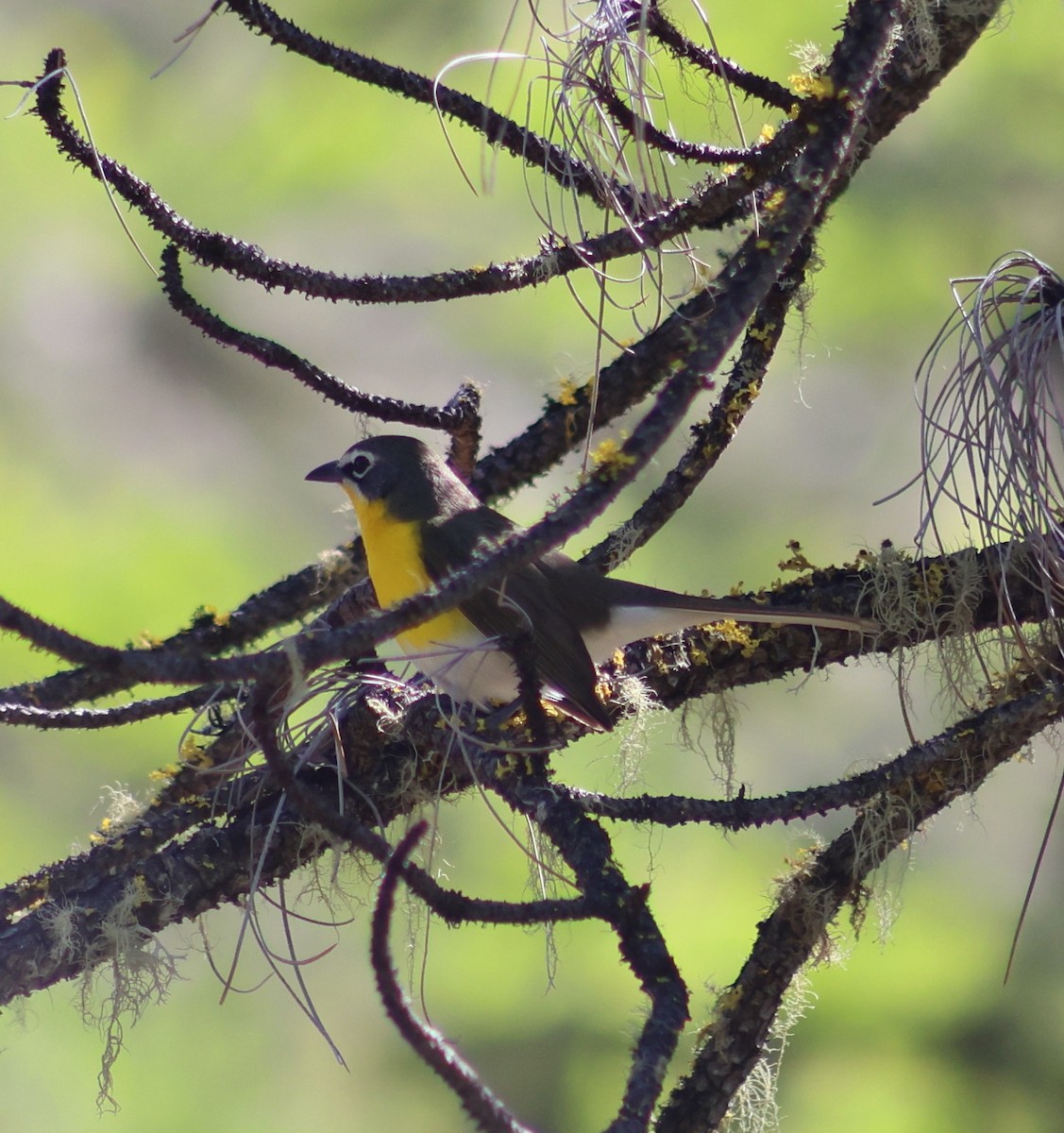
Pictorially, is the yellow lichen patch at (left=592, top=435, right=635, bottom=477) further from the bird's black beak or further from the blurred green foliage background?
the blurred green foliage background

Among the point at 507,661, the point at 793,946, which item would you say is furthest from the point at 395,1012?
the point at 507,661

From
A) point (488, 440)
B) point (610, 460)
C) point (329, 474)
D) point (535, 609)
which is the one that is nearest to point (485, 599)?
point (535, 609)

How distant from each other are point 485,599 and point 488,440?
5207 mm

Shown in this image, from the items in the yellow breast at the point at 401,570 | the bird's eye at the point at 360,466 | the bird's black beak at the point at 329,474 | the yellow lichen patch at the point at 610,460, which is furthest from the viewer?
the bird's black beak at the point at 329,474

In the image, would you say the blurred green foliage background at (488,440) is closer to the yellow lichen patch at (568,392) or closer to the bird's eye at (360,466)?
the bird's eye at (360,466)

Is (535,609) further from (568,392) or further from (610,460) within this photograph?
(610,460)

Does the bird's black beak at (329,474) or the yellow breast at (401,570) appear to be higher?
the bird's black beak at (329,474)

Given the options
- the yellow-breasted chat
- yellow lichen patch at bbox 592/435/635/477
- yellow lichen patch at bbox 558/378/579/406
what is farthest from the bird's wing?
yellow lichen patch at bbox 592/435/635/477

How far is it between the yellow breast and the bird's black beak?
0.85 ft

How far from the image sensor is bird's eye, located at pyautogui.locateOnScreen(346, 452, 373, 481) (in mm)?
3504

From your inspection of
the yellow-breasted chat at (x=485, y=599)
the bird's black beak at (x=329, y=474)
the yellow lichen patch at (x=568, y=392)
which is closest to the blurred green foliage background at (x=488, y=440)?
the bird's black beak at (x=329, y=474)

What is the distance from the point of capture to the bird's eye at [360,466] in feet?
11.5

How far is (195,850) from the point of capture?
245cm

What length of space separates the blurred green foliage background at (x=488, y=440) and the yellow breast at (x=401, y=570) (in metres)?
3.18
